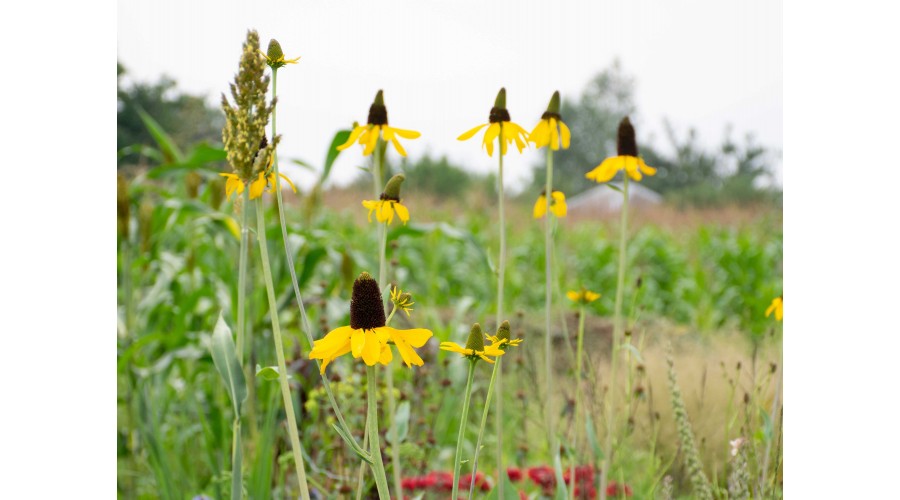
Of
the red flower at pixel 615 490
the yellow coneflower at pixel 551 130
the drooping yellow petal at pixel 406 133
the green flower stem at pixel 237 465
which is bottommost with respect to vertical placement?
the red flower at pixel 615 490

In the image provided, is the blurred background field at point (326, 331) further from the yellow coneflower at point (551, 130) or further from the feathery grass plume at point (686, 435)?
the yellow coneflower at point (551, 130)

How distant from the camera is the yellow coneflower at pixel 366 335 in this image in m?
0.84

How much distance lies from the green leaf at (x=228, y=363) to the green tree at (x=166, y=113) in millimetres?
1289

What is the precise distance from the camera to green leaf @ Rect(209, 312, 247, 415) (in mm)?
1108

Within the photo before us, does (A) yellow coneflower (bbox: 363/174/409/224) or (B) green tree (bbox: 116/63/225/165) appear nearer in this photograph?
(A) yellow coneflower (bbox: 363/174/409/224)

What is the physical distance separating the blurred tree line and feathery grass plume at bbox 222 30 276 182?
137cm

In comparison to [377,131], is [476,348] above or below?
below

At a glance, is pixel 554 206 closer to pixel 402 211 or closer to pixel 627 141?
pixel 627 141

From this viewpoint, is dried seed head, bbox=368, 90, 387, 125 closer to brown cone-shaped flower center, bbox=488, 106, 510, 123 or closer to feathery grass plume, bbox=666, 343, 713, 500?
brown cone-shaped flower center, bbox=488, 106, 510, 123

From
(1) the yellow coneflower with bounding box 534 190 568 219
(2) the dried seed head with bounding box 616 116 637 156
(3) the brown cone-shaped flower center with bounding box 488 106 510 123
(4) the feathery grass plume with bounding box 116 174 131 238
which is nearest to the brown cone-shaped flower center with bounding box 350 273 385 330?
(3) the brown cone-shaped flower center with bounding box 488 106 510 123

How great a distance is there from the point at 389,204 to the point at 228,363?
1.06 ft

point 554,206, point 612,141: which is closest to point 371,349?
point 554,206

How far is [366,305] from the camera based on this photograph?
2.80 feet

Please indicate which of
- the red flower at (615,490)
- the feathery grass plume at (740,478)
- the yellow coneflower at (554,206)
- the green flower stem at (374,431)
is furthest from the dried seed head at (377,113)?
the red flower at (615,490)
